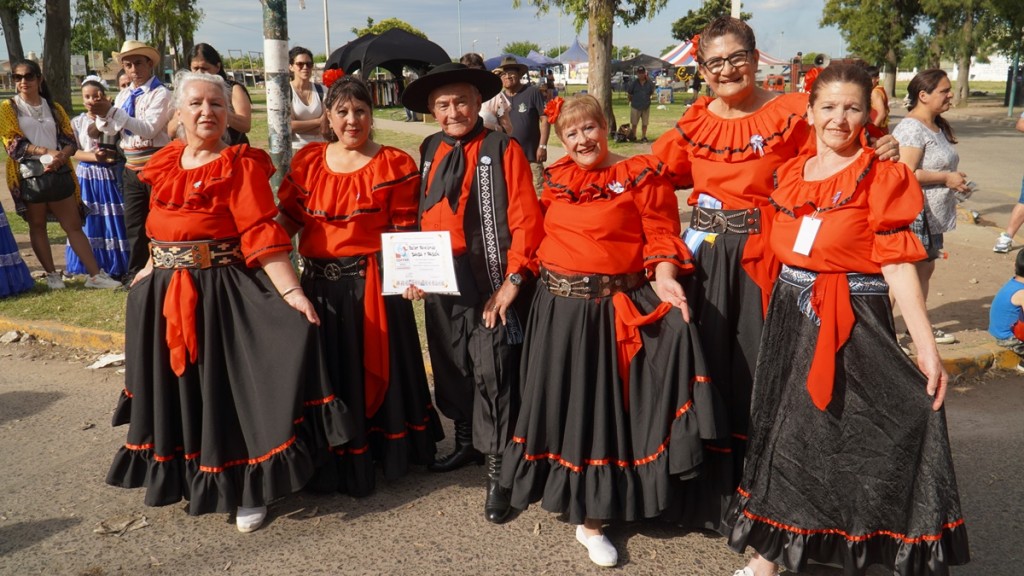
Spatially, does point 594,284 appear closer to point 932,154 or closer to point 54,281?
point 932,154

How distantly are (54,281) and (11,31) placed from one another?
75.1 ft

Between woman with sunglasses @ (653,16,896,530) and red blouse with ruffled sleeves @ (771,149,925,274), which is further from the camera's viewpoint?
woman with sunglasses @ (653,16,896,530)

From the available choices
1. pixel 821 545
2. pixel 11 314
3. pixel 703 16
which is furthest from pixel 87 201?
pixel 703 16

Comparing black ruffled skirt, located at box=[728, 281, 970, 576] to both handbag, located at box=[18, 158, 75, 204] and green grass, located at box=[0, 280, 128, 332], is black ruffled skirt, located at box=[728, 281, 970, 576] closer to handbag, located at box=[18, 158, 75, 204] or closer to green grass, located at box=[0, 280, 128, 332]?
green grass, located at box=[0, 280, 128, 332]

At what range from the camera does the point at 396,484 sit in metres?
4.05

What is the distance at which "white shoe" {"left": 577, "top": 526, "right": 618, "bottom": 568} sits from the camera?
326 centimetres

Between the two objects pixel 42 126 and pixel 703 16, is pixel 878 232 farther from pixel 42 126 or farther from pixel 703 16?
pixel 703 16

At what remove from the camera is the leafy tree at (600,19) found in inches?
552

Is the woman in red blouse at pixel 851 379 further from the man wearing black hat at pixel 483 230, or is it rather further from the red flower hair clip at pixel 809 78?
the man wearing black hat at pixel 483 230

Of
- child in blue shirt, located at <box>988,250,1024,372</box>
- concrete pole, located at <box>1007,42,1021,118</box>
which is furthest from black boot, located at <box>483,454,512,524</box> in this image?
concrete pole, located at <box>1007,42,1021,118</box>

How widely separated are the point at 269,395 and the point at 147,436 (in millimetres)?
643

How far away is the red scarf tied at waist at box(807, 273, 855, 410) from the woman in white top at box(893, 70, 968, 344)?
3111mm

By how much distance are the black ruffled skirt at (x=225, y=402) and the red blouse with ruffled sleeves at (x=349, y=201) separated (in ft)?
1.07

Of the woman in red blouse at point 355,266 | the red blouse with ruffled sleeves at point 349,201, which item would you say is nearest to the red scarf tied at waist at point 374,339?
the woman in red blouse at point 355,266
